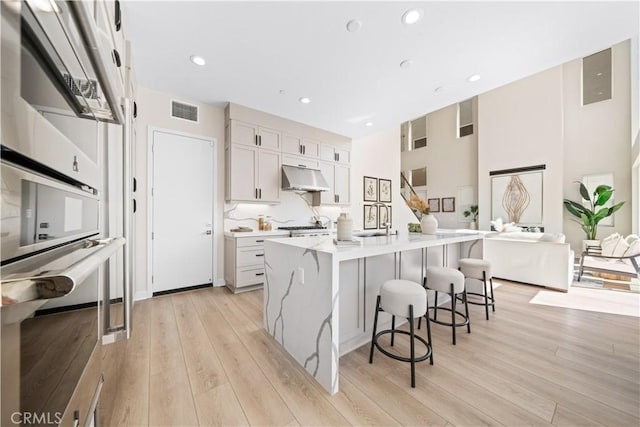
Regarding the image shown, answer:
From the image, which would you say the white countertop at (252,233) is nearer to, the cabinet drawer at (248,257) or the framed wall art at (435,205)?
the cabinet drawer at (248,257)

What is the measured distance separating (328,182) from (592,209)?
6.96m

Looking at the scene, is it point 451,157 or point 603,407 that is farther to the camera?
point 451,157

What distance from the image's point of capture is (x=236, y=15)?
223 cm

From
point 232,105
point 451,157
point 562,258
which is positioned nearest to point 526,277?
point 562,258

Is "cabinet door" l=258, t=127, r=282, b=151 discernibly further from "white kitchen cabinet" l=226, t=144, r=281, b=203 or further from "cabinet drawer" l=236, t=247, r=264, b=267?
"cabinet drawer" l=236, t=247, r=264, b=267

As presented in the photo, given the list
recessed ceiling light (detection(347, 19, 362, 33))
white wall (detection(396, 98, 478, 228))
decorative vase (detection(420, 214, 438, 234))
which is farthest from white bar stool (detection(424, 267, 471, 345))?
white wall (detection(396, 98, 478, 228))

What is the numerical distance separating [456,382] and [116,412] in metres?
2.17

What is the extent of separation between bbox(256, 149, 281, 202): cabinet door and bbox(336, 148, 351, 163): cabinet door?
1509 millimetres

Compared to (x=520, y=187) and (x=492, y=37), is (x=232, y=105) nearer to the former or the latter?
(x=492, y=37)

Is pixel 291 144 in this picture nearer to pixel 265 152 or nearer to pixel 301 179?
pixel 265 152

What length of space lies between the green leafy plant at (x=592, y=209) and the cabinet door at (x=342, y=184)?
619cm

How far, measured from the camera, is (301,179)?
443 cm

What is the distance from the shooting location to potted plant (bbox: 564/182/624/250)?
5.92 m

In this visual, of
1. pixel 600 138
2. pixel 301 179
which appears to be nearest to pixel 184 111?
pixel 301 179
